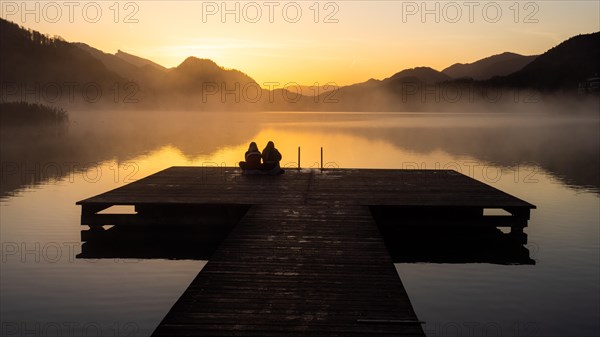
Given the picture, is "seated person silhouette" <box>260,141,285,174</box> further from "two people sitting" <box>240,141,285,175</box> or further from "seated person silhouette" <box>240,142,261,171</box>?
"seated person silhouette" <box>240,142,261,171</box>

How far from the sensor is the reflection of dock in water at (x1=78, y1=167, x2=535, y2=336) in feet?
26.7

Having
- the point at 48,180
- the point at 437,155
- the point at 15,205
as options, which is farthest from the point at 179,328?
the point at 437,155

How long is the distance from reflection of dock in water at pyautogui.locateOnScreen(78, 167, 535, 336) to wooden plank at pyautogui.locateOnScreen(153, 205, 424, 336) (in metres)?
0.02

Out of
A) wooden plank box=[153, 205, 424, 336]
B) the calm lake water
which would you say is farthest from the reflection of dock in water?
the calm lake water

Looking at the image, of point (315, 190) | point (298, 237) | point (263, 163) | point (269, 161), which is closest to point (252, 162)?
point (263, 163)

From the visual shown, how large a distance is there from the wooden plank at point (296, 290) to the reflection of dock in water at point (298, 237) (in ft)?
0.07

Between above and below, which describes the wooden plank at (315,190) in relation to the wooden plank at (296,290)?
above

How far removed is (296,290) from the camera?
359 inches

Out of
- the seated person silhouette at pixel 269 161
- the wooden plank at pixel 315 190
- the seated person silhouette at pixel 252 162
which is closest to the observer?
the wooden plank at pixel 315 190

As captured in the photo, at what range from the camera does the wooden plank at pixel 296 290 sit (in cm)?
772

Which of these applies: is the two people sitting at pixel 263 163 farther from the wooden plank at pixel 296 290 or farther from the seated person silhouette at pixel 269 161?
the wooden plank at pixel 296 290

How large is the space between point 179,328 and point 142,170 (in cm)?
3379

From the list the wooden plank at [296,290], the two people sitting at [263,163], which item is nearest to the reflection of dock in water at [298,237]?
the wooden plank at [296,290]

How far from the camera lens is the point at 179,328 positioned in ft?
25.2
